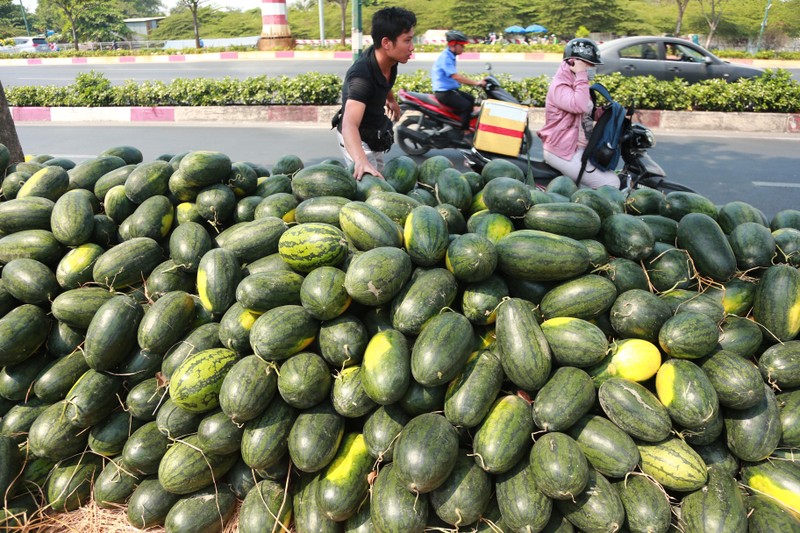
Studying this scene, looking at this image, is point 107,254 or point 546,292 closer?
point 546,292

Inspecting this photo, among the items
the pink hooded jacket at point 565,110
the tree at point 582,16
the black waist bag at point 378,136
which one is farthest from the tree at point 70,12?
the pink hooded jacket at point 565,110

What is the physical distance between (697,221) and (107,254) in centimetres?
284

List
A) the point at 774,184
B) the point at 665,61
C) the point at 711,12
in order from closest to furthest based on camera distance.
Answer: the point at 774,184
the point at 665,61
the point at 711,12

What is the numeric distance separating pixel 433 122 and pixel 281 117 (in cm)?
500

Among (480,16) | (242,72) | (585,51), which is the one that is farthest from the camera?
(480,16)

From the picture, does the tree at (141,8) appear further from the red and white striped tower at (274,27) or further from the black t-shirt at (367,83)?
the black t-shirt at (367,83)

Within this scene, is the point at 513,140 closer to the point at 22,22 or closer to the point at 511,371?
the point at 511,371

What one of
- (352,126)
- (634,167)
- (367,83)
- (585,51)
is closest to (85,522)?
(352,126)

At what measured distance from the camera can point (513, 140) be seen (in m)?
5.84

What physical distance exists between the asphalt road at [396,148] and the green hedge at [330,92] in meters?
0.91

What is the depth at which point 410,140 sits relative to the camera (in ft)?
28.4

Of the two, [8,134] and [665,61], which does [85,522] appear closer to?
[8,134]

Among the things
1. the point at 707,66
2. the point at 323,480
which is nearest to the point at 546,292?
the point at 323,480

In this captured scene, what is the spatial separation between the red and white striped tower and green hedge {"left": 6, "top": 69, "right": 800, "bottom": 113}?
937 inches
